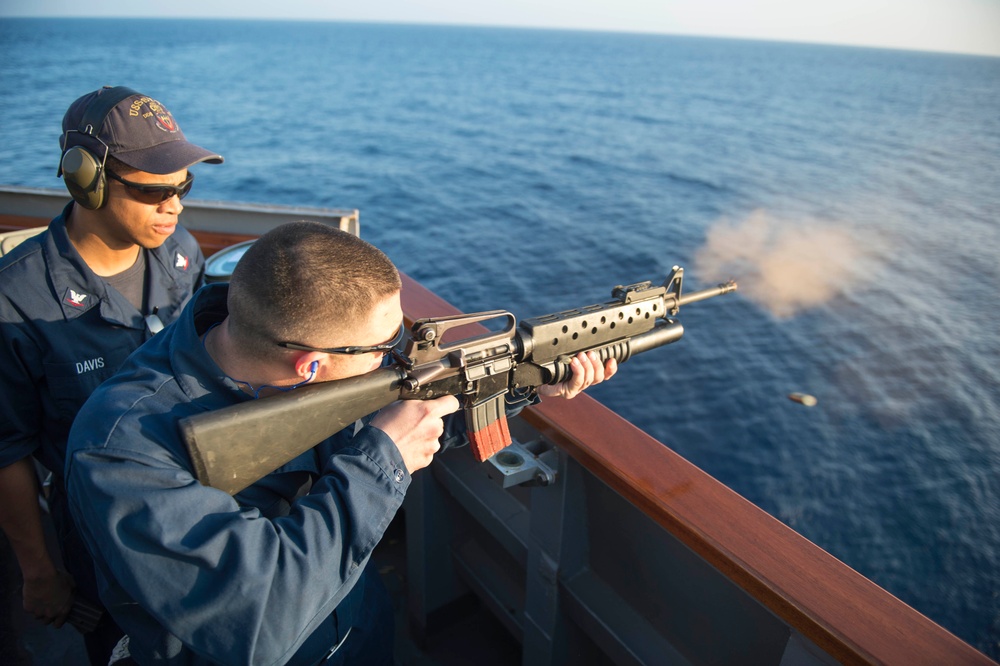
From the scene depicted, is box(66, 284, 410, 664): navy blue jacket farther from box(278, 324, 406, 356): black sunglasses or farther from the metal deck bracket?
the metal deck bracket

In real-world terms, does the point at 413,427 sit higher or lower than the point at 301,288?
lower

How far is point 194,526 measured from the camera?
4.88 feet

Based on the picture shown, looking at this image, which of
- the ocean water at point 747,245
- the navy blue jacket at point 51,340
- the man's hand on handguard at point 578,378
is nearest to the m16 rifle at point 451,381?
the man's hand on handguard at point 578,378

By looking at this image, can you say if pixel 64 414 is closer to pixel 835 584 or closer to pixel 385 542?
pixel 385 542

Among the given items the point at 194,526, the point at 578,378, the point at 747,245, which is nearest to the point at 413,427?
the point at 194,526

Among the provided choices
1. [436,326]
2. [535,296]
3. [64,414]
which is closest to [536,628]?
[436,326]

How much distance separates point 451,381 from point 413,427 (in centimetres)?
43

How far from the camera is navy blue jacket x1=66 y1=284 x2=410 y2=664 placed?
144 centimetres

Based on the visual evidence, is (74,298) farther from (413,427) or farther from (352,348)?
(413,427)

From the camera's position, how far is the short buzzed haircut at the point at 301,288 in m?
1.68

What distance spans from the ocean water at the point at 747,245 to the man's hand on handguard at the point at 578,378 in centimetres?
818

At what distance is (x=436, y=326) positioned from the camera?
229 centimetres

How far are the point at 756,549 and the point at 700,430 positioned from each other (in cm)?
1082

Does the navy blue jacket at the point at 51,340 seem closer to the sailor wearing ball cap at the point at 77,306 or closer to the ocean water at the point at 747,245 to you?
the sailor wearing ball cap at the point at 77,306
